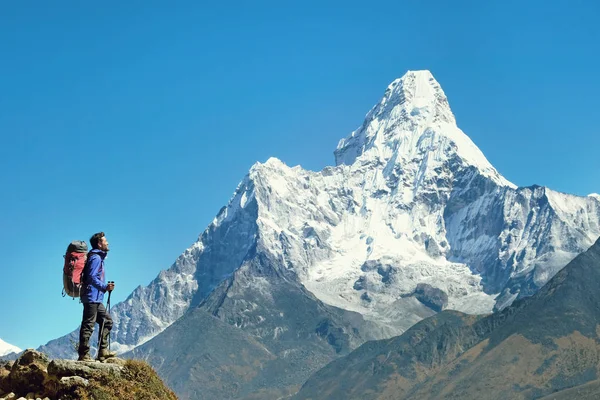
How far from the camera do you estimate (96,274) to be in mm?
28266

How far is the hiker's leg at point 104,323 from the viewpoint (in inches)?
1123

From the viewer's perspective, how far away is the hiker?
28172 millimetres

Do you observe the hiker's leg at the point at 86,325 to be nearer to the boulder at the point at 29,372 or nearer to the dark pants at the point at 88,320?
the dark pants at the point at 88,320

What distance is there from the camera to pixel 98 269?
93.1 ft

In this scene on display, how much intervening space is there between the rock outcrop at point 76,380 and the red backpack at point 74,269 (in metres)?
1.82

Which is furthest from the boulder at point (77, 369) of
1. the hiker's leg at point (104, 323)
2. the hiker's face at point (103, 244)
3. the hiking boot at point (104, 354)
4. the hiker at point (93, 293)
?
the hiker's face at point (103, 244)

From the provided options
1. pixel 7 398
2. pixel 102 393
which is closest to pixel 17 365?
pixel 7 398

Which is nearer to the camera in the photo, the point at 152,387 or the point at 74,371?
the point at 74,371

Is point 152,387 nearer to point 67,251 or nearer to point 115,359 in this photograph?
point 115,359

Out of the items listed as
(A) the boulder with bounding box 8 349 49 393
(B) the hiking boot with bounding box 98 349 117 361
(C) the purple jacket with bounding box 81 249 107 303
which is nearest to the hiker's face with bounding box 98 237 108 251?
(C) the purple jacket with bounding box 81 249 107 303

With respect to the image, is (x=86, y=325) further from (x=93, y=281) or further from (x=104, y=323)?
(x=93, y=281)

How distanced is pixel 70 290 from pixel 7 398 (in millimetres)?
3118

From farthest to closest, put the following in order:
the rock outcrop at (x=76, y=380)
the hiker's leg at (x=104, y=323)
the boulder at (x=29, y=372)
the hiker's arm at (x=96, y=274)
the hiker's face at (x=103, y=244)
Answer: the hiker's face at (x=103, y=244)
the hiker's leg at (x=104, y=323)
the hiker's arm at (x=96, y=274)
the boulder at (x=29, y=372)
the rock outcrop at (x=76, y=380)

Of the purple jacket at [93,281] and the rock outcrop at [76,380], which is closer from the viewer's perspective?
the rock outcrop at [76,380]
